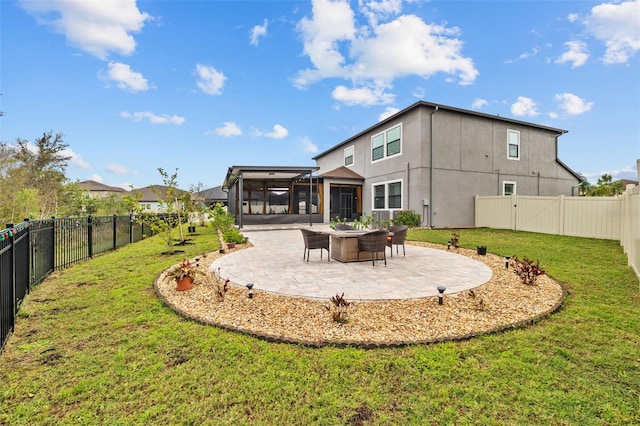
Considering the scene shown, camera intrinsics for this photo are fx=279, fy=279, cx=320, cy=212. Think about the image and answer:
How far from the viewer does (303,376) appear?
2418mm

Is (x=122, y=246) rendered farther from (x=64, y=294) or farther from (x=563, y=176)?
(x=563, y=176)

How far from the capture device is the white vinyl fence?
10.5m

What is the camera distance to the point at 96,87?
45.2 ft

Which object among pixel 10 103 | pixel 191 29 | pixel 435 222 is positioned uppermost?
pixel 191 29

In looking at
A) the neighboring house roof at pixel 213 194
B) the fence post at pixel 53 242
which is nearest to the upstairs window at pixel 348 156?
the fence post at pixel 53 242

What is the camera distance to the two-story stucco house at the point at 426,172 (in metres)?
14.9

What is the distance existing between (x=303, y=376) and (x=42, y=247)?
6915mm

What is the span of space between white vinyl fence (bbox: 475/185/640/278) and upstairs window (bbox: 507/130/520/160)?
13.3ft

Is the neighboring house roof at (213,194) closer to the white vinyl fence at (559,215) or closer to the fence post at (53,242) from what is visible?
the fence post at (53,242)

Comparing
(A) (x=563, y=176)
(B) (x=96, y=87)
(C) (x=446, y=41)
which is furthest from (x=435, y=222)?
(B) (x=96, y=87)

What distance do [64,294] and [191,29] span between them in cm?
1196

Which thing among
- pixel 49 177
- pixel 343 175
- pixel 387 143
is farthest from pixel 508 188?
pixel 49 177

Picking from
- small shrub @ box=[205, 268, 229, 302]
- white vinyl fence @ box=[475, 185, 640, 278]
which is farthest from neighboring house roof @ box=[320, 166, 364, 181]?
small shrub @ box=[205, 268, 229, 302]

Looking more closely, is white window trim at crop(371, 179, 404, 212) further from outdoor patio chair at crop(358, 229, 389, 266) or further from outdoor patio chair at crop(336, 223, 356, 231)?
outdoor patio chair at crop(358, 229, 389, 266)
